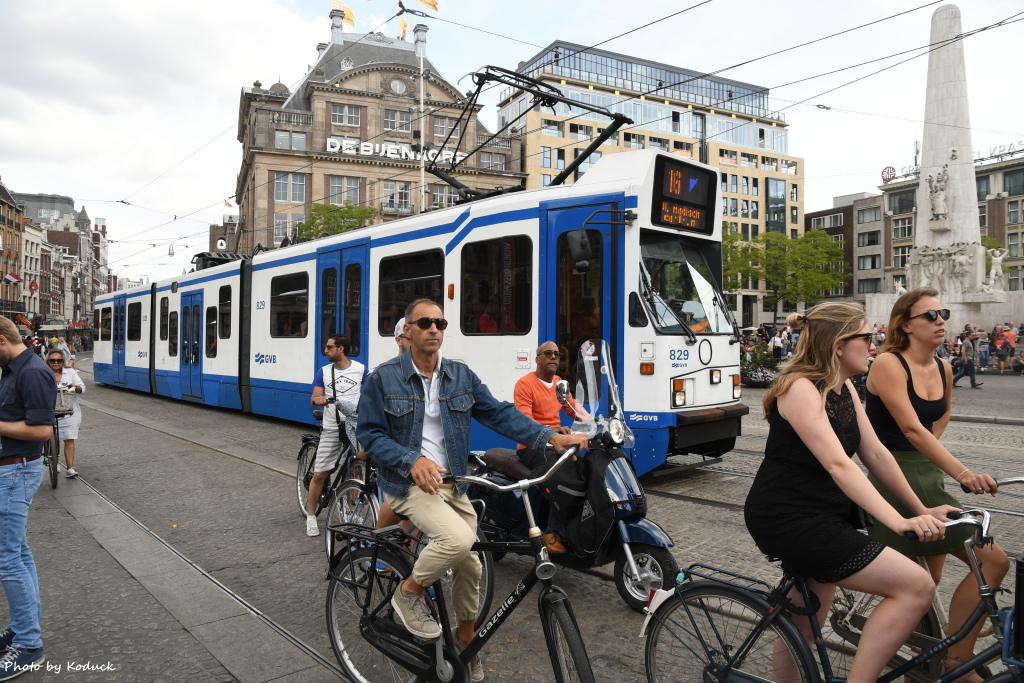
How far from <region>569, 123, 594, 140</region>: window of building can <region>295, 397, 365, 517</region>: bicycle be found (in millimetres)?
57742

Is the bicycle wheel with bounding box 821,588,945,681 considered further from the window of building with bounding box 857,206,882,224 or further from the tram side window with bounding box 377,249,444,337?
the window of building with bounding box 857,206,882,224

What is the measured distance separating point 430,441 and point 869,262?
73.8m

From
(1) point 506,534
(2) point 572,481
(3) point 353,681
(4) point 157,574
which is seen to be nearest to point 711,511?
(1) point 506,534

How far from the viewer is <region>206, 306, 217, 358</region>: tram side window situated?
48.0 feet

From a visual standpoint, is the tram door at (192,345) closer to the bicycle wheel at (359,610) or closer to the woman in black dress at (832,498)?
the bicycle wheel at (359,610)

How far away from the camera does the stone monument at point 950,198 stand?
25.8m

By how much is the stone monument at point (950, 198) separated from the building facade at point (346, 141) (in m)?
30.2

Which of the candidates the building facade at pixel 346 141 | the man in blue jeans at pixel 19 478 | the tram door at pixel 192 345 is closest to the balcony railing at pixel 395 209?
the building facade at pixel 346 141

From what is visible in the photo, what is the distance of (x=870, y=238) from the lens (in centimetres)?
6812

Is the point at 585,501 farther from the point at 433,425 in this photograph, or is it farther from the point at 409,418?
the point at 409,418

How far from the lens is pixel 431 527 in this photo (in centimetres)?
302

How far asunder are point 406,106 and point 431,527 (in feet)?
184

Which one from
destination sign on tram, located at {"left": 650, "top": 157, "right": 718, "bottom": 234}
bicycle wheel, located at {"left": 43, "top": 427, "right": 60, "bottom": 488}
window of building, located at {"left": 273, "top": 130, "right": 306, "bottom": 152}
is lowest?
bicycle wheel, located at {"left": 43, "top": 427, "right": 60, "bottom": 488}

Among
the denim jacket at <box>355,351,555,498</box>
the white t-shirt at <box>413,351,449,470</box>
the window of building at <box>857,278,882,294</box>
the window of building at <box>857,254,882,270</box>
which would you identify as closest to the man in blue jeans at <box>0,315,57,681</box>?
the denim jacket at <box>355,351,555,498</box>
